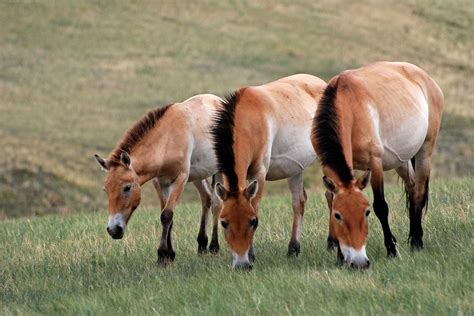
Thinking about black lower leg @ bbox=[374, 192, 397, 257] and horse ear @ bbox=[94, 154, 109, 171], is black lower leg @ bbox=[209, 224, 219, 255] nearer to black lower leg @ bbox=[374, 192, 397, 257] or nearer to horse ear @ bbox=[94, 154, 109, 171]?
horse ear @ bbox=[94, 154, 109, 171]

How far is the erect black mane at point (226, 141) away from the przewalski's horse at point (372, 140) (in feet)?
2.64

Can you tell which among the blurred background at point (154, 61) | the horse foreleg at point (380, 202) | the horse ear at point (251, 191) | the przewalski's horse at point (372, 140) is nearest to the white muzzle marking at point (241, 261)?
the horse ear at point (251, 191)

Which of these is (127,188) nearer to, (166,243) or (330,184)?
(166,243)

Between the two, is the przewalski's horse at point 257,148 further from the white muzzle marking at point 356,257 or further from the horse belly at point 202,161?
the white muzzle marking at point 356,257

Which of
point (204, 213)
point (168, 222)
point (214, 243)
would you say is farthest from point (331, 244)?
point (204, 213)

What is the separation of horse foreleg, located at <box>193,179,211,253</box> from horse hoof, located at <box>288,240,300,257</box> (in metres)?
1.16

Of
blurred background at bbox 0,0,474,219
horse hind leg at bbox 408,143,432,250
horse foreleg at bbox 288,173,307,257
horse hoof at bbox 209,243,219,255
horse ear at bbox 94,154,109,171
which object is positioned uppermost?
horse ear at bbox 94,154,109,171

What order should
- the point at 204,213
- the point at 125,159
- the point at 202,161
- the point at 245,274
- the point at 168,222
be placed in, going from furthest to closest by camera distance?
the point at 204,213, the point at 202,161, the point at 168,222, the point at 125,159, the point at 245,274

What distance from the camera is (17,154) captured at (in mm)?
25281

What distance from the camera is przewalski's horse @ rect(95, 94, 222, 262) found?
982 cm

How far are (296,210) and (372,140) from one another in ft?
7.26

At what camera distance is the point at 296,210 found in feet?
35.6

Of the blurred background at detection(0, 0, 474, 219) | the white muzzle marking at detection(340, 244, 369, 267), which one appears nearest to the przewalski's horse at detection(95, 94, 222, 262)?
the white muzzle marking at detection(340, 244, 369, 267)

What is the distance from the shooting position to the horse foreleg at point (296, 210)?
393 inches
